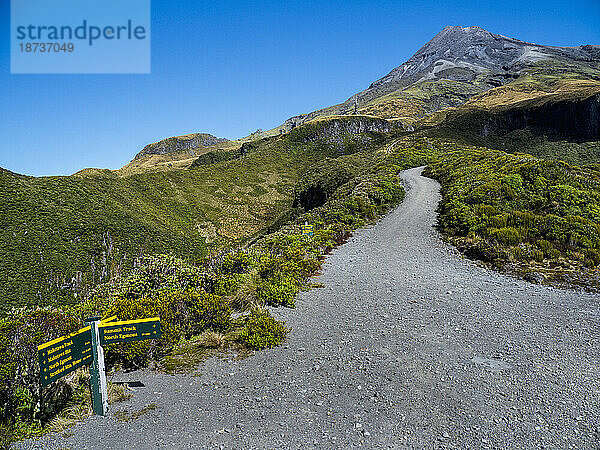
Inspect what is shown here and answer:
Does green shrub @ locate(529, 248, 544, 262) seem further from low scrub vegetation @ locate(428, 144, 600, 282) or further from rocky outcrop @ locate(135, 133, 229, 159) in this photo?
rocky outcrop @ locate(135, 133, 229, 159)

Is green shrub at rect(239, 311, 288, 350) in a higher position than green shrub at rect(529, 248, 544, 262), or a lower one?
lower

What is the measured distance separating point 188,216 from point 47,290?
2143 centimetres

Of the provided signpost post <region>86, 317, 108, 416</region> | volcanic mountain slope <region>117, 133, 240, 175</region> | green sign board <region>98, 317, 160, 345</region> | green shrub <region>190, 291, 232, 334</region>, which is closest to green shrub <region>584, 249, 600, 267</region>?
green shrub <region>190, 291, 232, 334</region>

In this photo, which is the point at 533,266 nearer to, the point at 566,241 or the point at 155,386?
the point at 566,241

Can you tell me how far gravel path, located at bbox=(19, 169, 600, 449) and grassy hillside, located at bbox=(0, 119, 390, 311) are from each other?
9.84 m

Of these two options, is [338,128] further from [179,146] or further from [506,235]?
[179,146]

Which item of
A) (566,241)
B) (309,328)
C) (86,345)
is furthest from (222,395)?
(566,241)

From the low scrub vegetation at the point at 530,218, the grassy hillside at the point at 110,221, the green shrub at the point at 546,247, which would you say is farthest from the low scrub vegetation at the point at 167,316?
the green shrub at the point at 546,247

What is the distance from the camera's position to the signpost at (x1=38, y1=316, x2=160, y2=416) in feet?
13.6

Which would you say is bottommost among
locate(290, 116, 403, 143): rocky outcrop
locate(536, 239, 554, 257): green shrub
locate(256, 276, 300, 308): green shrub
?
locate(256, 276, 300, 308): green shrub

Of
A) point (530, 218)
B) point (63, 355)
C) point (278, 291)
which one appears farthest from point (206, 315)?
point (530, 218)

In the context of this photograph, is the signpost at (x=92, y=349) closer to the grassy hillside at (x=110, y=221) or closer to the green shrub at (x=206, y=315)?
the green shrub at (x=206, y=315)

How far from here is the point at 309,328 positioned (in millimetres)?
7508

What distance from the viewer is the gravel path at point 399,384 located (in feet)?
13.5
